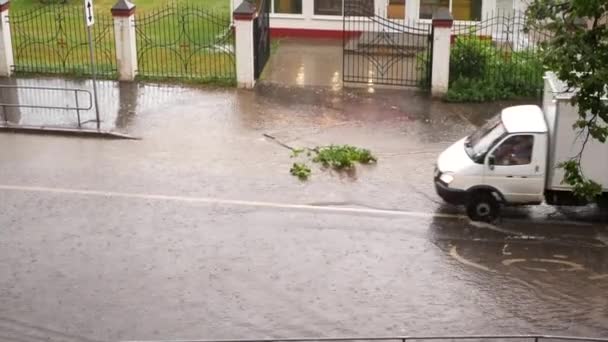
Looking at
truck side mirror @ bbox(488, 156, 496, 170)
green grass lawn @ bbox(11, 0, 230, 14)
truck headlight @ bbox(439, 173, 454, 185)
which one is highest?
green grass lawn @ bbox(11, 0, 230, 14)

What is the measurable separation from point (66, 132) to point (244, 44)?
5.08 meters

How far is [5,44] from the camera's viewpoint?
22688 millimetres

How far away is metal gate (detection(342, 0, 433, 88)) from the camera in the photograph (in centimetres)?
2233

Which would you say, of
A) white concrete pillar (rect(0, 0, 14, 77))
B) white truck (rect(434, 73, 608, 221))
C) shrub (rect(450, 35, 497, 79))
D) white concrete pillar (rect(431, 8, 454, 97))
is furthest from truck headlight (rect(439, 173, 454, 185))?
white concrete pillar (rect(0, 0, 14, 77))

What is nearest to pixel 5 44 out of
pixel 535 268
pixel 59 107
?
pixel 59 107

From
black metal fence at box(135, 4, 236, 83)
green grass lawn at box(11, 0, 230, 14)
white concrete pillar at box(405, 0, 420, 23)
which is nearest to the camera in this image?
black metal fence at box(135, 4, 236, 83)

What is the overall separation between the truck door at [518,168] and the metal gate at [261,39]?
30.0ft

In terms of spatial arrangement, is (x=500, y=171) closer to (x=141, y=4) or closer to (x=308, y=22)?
(x=308, y=22)

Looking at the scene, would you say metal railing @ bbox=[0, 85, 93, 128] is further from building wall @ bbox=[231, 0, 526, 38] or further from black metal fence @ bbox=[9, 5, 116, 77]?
building wall @ bbox=[231, 0, 526, 38]

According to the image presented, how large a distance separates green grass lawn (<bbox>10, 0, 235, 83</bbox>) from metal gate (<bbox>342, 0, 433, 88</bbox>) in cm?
336

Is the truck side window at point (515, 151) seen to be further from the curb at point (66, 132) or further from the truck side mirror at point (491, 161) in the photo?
the curb at point (66, 132)

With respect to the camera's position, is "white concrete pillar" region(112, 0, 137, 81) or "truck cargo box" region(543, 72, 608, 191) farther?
"white concrete pillar" region(112, 0, 137, 81)

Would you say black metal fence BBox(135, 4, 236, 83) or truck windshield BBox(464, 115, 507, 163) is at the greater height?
black metal fence BBox(135, 4, 236, 83)

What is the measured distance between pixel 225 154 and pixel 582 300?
314 inches
